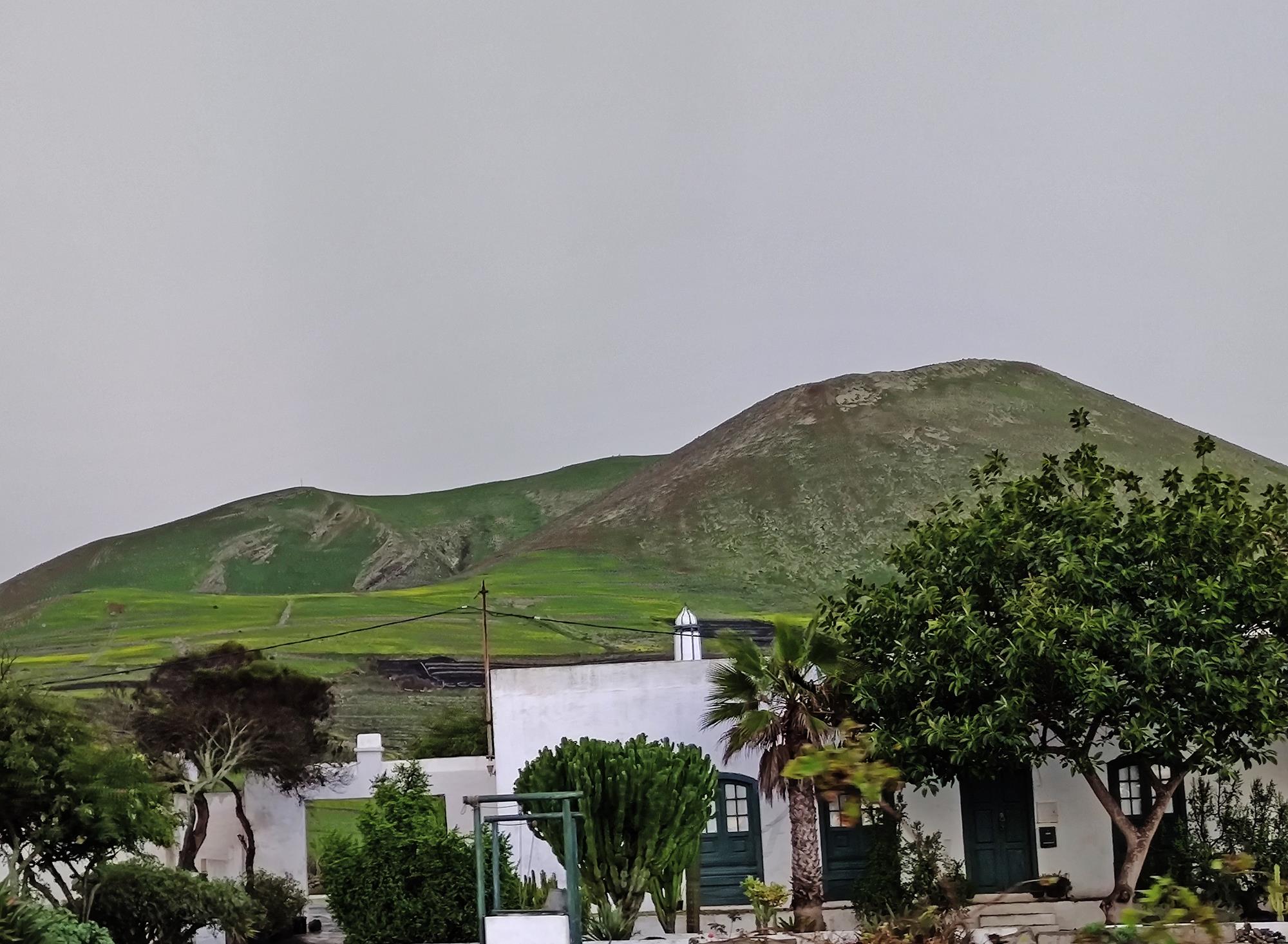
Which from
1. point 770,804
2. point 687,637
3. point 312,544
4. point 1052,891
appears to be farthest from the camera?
point 312,544

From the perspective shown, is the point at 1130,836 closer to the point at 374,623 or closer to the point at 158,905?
the point at 158,905

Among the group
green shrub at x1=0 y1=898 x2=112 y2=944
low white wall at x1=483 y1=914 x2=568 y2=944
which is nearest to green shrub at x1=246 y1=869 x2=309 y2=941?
green shrub at x1=0 y1=898 x2=112 y2=944

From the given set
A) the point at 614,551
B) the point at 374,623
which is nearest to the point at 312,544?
the point at 614,551

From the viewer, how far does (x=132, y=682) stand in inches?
3509

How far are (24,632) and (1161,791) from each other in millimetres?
117440

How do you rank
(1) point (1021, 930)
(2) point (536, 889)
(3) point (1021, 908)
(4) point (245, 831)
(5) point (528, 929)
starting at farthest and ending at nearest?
1. (4) point (245, 831)
2. (3) point (1021, 908)
3. (2) point (536, 889)
4. (1) point (1021, 930)
5. (5) point (528, 929)

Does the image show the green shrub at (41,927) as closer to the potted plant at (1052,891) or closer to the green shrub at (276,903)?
the green shrub at (276,903)

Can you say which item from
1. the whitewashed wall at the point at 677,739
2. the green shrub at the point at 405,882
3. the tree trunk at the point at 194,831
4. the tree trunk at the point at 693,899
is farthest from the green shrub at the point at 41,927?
the tree trunk at the point at 194,831

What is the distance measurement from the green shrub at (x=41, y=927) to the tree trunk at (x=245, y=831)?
8.69 metres

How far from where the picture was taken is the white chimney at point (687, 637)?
23016 millimetres

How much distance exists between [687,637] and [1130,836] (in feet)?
25.1

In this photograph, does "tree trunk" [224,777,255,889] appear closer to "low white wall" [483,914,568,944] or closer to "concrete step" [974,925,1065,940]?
"low white wall" [483,914,568,944]

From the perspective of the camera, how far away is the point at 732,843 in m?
20.7

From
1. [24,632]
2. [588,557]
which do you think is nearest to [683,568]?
[588,557]
